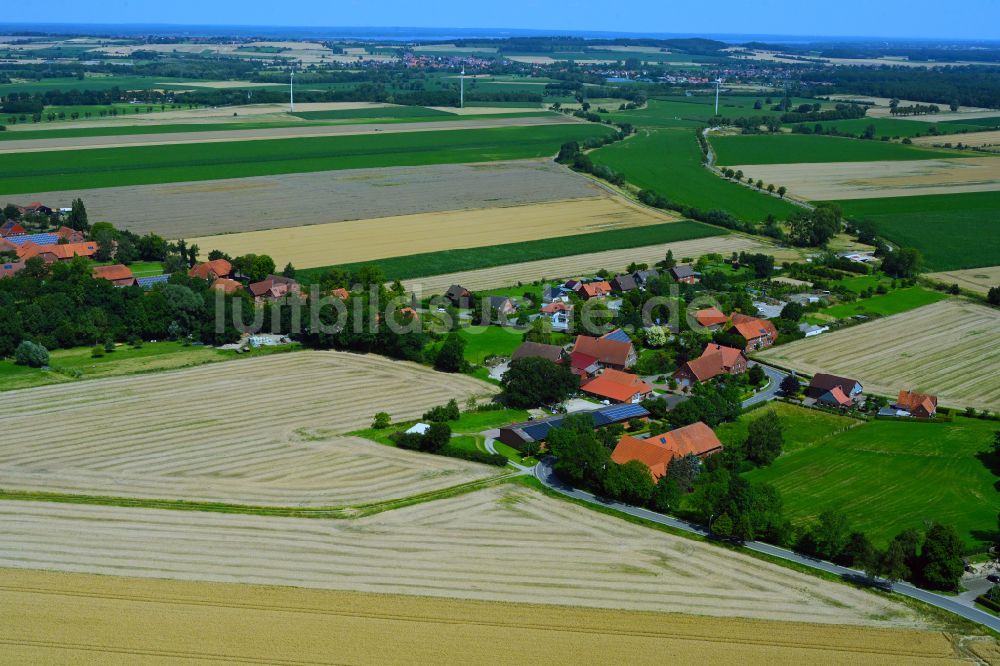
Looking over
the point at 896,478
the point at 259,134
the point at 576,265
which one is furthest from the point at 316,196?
the point at 896,478

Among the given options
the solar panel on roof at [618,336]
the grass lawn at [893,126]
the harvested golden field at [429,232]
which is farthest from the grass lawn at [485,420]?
the grass lawn at [893,126]

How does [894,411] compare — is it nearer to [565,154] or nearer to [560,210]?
[560,210]

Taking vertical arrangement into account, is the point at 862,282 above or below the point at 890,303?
above

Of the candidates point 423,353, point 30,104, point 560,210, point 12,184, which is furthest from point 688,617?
point 30,104

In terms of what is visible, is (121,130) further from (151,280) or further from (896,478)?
(896,478)

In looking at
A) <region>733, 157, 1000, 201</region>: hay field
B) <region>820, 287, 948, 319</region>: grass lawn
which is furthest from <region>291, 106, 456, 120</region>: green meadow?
<region>820, 287, 948, 319</region>: grass lawn

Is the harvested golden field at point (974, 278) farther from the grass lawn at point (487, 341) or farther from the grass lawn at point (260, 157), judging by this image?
the grass lawn at point (260, 157)
